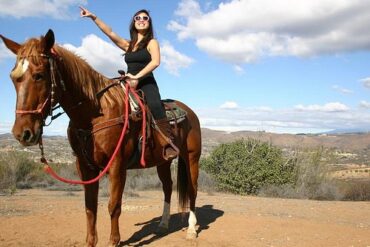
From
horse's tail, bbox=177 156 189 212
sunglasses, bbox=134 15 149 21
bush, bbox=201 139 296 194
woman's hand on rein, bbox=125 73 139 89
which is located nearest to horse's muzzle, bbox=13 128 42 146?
woman's hand on rein, bbox=125 73 139 89

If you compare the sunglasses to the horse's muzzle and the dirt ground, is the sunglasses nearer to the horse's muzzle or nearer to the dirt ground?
the horse's muzzle

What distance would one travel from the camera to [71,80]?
4.72 metres

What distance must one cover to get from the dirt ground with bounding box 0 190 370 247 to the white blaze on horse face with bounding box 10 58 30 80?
3.05 meters

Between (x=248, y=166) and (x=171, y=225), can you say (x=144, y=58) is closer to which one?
(x=171, y=225)

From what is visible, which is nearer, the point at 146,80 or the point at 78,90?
the point at 78,90

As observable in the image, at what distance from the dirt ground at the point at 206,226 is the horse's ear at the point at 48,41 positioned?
3.15m

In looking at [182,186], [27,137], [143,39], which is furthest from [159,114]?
[27,137]

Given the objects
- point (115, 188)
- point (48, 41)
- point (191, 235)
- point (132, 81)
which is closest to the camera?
point (48, 41)

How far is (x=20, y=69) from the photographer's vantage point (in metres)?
4.04

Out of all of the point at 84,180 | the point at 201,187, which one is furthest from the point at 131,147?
the point at 201,187

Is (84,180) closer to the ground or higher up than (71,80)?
closer to the ground

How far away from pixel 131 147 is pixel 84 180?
2.45 ft

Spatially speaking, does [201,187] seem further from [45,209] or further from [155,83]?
[155,83]

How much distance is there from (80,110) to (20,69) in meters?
1.02
